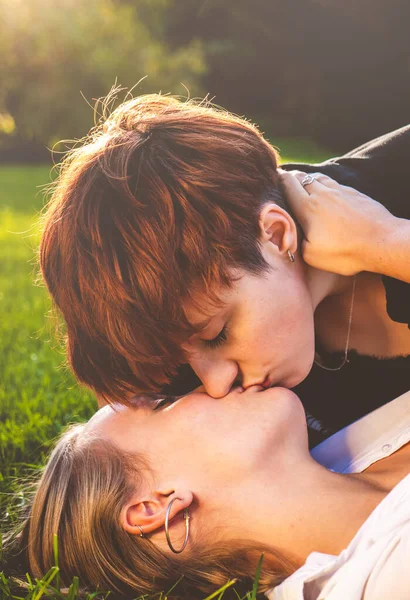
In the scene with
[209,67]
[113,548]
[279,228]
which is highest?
[209,67]

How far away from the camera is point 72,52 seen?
2344cm

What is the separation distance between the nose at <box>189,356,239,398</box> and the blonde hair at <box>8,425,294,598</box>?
29 cm

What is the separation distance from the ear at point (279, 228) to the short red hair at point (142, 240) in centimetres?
4

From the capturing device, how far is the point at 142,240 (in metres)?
1.96

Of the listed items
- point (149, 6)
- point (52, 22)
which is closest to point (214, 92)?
point (149, 6)

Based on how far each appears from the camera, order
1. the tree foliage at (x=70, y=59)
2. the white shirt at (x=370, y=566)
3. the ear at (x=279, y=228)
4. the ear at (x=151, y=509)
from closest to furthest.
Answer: the white shirt at (x=370, y=566) → the ear at (x=151, y=509) → the ear at (x=279, y=228) → the tree foliage at (x=70, y=59)

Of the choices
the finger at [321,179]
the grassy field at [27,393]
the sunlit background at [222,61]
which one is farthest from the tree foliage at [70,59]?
the finger at [321,179]

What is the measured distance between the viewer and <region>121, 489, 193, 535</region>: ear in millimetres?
1999

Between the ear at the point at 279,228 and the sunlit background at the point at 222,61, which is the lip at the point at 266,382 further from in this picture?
the sunlit background at the point at 222,61

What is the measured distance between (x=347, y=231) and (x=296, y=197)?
20 centimetres

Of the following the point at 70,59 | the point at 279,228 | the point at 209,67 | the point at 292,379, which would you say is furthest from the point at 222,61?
A: the point at 292,379

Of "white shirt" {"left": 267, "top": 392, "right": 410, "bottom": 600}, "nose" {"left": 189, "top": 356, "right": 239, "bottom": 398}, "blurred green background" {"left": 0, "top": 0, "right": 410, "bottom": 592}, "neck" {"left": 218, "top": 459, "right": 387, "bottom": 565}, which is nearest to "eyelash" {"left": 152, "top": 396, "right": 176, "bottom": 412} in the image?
"nose" {"left": 189, "top": 356, "right": 239, "bottom": 398}

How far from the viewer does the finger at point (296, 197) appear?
2289 millimetres

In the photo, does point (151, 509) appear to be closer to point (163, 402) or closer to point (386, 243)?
point (163, 402)
